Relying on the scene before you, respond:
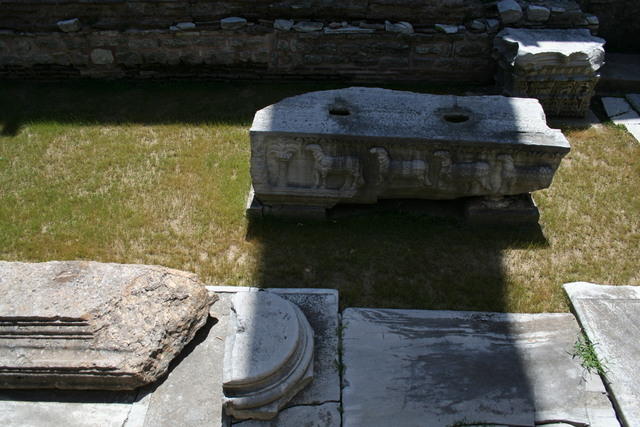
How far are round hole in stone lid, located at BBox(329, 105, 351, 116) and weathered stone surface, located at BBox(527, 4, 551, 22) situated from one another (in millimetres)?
3007

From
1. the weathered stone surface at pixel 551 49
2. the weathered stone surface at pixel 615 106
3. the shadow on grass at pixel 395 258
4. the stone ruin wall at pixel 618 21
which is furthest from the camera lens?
the stone ruin wall at pixel 618 21

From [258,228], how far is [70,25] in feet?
11.4

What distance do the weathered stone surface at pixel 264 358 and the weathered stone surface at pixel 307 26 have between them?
372 centimetres

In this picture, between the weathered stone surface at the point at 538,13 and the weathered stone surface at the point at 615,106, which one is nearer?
the weathered stone surface at the point at 615,106

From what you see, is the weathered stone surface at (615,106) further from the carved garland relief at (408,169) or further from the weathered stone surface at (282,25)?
the weathered stone surface at (282,25)

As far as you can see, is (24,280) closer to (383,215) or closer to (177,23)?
(383,215)

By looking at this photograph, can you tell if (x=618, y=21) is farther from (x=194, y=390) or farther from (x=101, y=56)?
(x=194, y=390)

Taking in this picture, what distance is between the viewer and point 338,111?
13.7 feet

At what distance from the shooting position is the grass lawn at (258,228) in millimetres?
3799

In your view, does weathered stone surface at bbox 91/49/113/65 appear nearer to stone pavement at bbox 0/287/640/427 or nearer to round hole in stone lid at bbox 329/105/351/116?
round hole in stone lid at bbox 329/105/351/116

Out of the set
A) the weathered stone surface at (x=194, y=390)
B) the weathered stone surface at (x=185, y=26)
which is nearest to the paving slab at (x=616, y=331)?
the weathered stone surface at (x=194, y=390)

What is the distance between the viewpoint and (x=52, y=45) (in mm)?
6004

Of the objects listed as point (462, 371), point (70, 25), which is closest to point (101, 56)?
point (70, 25)

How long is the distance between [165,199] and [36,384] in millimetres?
1870
